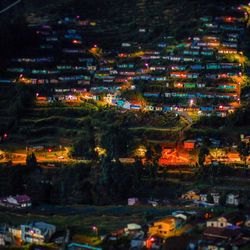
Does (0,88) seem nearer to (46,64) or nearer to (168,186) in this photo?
(46,64)

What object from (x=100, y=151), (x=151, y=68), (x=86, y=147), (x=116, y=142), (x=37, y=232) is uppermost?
(x=151, y=68)

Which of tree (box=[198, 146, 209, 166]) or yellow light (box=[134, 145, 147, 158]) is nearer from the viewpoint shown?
tree (box=[198, 146, 209, 166])

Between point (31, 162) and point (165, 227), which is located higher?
point (31, 162)

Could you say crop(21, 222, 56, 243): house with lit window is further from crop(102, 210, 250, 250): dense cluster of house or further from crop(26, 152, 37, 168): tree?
crop(26, 152, 37, 168): tree

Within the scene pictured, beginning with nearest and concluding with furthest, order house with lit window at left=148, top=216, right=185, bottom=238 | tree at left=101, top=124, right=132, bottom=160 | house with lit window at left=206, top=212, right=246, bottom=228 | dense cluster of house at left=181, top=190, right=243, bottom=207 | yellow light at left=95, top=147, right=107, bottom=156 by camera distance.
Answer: house with lit window at left=206, top=212, right=246, bottom=228 → house with lit window at left=148, top=216, right=185, bottom=238 → dense cluster of house at left=181, top=190, right=243, bottom=207 → tree at left=101, top=124, right=132, bottom=160 → yellow light at left=95, top=147, right=107, bottom=156

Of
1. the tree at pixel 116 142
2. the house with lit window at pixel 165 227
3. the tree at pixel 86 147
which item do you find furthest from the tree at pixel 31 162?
the house with lit window at pixel 165 227

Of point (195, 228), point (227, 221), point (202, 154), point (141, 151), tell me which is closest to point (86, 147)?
point (141, 151)

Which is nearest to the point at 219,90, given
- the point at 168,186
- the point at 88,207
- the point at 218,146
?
the point at 218,146

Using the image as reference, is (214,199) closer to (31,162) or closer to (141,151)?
(141,151)

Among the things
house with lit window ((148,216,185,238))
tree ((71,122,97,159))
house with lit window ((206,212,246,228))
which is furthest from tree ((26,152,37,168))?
house with lit window ((206,212,246,228))
